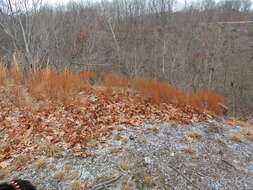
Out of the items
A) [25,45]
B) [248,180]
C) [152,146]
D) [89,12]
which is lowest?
[248,180]

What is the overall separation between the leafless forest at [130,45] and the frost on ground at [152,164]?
11.7 ft

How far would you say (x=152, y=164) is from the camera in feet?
7.01

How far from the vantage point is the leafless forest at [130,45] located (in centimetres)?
580

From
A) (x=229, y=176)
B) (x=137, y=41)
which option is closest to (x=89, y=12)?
(x=137, y=41)

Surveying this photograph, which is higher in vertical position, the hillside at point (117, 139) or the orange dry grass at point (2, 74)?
the orange dry grass at point (2, 74)

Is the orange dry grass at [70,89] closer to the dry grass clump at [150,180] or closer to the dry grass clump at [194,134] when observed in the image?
the dry grass clump at [194,134]

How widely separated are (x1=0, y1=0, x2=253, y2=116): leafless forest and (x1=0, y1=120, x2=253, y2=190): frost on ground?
3.56m

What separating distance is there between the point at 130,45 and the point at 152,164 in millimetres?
8458

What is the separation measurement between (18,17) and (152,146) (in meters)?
5.54

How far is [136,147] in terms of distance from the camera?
245cm

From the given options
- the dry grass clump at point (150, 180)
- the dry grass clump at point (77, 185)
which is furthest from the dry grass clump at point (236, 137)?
the dry grass clump at point (77, 185)

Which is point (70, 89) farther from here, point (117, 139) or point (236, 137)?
point (236, 137)

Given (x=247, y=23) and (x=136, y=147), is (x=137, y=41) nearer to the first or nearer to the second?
(x=136, y=147)

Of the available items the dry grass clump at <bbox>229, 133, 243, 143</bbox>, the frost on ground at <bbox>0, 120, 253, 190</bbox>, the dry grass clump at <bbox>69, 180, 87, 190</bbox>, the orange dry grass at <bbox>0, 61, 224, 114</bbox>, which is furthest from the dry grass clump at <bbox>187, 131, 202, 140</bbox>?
the dry grass clump at <bbox>69, 180, 87, 190</bbox>
